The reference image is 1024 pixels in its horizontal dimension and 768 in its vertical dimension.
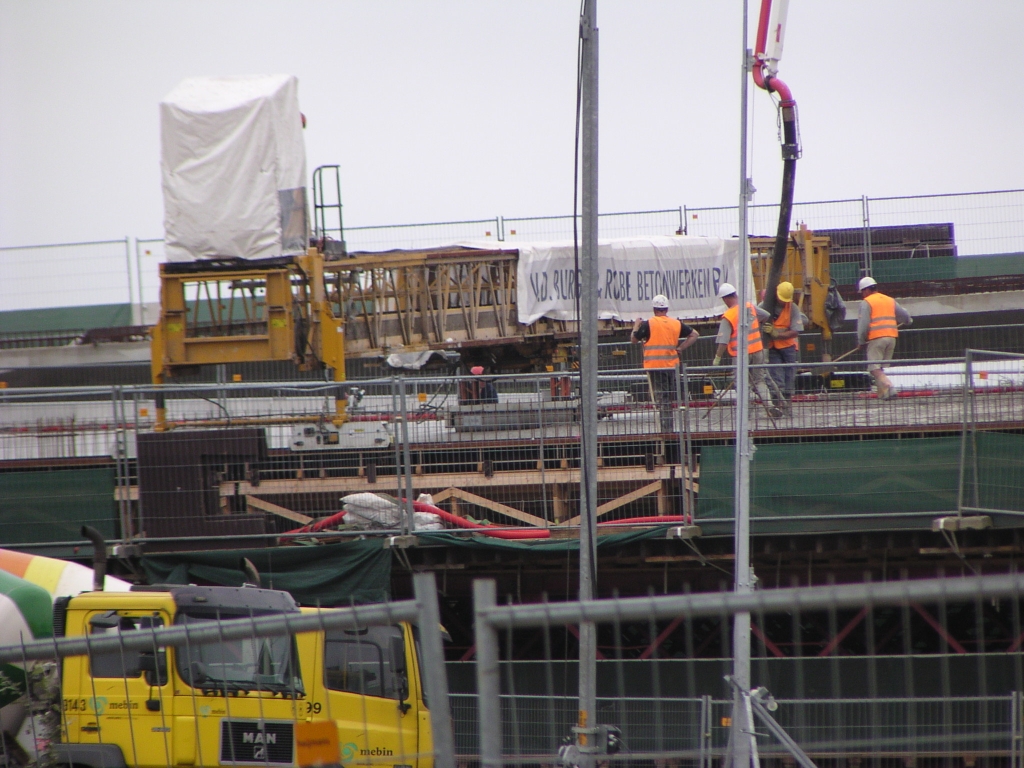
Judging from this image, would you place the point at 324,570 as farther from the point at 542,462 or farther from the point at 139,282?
the point at 139,282

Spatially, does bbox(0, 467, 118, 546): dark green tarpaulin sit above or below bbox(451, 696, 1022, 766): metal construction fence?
above

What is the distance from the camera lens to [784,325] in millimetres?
14078

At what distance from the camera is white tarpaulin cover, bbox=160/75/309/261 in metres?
13.0

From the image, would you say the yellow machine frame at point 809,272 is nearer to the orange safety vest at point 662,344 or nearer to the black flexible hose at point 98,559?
the orange safety vest at point 662,344

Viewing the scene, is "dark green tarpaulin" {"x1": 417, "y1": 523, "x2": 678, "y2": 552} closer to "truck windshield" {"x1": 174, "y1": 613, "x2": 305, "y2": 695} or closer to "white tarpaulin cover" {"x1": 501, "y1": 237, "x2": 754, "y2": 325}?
"truck windshield" {"x1": 174, "y1": 613, "x2": 305, "y2": 695}

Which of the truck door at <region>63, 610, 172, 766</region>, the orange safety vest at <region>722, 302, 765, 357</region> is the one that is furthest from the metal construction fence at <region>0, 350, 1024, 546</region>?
the truck door at <region>63, 610, 172, 766</region>

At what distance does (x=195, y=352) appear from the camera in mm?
13680

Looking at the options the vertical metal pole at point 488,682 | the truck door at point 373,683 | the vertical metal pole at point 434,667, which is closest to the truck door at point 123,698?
the truck door at point 373,683


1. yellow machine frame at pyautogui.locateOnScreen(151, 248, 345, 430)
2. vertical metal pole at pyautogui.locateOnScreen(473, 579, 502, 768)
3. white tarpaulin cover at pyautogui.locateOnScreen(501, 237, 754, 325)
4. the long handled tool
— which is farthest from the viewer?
white tarpaulin cover at pyautogui.locateOnScreen(501, 237, 754, 325)

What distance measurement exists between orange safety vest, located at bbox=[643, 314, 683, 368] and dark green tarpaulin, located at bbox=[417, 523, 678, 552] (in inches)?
128

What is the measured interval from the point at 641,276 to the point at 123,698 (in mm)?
12114

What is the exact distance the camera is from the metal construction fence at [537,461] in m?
10.3

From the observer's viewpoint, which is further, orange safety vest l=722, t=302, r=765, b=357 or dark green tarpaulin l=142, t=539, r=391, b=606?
orange safety vest l=722, t=302, r=765, b=357

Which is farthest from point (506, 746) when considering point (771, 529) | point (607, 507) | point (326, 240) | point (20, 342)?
point (20, 342)
